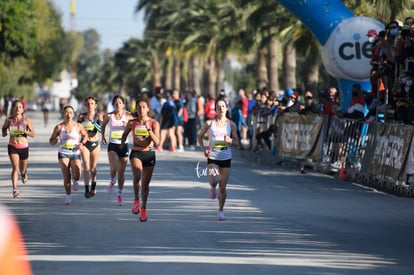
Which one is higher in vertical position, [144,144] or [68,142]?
[144,144]

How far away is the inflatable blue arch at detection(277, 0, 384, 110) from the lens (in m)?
26.6

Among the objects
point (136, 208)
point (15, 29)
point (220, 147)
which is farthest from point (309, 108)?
point (15, 29)

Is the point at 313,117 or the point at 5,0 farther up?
the point at 5,0

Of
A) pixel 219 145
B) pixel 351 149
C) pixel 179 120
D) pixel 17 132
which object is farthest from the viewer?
pixel 179 120

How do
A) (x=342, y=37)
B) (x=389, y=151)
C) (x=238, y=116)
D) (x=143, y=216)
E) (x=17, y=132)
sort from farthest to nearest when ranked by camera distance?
(x=238, y=116)
(x=342, y=37)
(x=389, y=151)
(x=17, y=132)
(x=143, y=216)

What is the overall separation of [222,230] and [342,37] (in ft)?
47.2

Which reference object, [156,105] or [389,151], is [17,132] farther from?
[156,105]

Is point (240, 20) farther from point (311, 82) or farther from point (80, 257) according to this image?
point (80, 257)

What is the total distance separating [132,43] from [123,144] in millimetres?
108333

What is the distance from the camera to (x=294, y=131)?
89.2 feet

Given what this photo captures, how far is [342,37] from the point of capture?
26812mm

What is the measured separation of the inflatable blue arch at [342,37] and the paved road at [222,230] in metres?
5.55

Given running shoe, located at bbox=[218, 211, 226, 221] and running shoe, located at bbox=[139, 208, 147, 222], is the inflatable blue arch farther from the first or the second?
running shoe, located at bbox=[139, 208, 147, 222]

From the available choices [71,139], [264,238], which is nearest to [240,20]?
[71,139]
